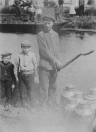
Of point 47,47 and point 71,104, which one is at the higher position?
point 47,47

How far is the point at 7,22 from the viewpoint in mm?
24594

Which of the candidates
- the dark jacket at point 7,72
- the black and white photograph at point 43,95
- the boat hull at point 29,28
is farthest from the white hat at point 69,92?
the boat hull at point 29,28

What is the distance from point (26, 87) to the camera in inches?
197

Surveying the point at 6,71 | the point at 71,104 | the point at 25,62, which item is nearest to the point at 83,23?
the point at 6,71

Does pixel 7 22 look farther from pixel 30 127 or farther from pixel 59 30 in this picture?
pixel 30 127

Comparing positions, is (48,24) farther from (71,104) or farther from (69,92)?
(71,104)

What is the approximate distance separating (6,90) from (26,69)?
0.67 metres

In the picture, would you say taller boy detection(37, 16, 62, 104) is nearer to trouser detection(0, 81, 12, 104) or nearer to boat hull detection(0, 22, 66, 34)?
trouser detection(0, 81, 12, 104)

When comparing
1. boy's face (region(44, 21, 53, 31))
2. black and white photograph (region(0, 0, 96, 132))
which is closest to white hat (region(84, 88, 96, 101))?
black and white photograph (region(0, 0, 96, 132))

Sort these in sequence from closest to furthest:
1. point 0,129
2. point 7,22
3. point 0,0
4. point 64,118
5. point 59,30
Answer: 1. point 0,129
2. point 64,118
3. point 59,30
4. point 7,22
5. point 0,0

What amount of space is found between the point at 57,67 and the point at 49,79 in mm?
339

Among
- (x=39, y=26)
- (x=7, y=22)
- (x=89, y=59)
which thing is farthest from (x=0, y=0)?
(x=89, y=59)

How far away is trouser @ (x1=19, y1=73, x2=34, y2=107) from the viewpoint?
16.0ft

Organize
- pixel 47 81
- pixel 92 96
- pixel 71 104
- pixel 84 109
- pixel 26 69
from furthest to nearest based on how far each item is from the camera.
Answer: pixel 47 81 → pixel 26 69 → pixel 92 96 → pixel 71 104 → pixel 84 109
